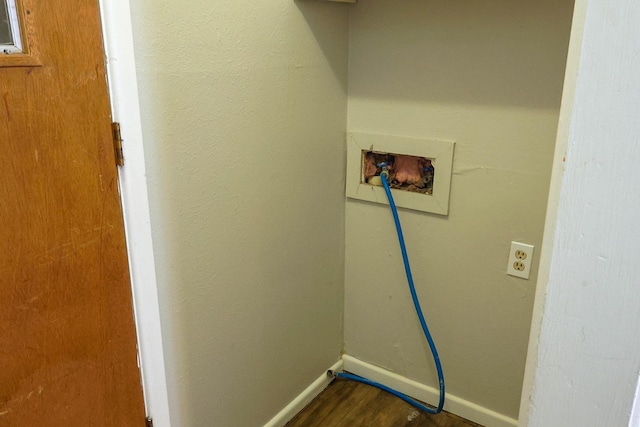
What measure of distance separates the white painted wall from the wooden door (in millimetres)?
844

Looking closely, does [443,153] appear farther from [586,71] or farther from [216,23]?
[586,71]

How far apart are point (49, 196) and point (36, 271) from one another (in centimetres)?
15

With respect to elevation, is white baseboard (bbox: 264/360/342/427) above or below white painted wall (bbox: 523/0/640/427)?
below

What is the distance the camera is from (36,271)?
985 mm

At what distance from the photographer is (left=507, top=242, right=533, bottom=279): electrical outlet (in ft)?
4.92

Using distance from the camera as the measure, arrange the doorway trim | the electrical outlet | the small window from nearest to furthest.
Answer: the small window → the doorway trim → the electrical outlet

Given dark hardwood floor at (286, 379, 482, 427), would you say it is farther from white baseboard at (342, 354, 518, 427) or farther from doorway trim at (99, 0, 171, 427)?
doorway trim at (99, 0, 171, 427)

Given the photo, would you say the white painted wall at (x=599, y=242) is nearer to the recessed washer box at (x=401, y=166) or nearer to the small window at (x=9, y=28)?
the small window at (x=9, y=28)

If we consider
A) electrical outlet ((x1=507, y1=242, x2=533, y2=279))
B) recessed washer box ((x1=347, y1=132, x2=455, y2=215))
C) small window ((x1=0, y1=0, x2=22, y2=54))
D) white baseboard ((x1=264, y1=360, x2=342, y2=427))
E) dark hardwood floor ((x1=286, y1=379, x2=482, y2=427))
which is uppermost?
small window ((x1=0, y1=0, x2=22, y2=54))

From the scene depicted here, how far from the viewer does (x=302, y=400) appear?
70.7 inches

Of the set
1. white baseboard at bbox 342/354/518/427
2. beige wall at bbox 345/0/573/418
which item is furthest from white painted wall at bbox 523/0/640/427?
white baseboard at bbox 342/354/518/427

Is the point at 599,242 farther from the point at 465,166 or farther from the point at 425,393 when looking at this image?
the point at 425,393

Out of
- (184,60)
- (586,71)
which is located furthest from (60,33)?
(586,71)

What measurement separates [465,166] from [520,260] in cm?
32
